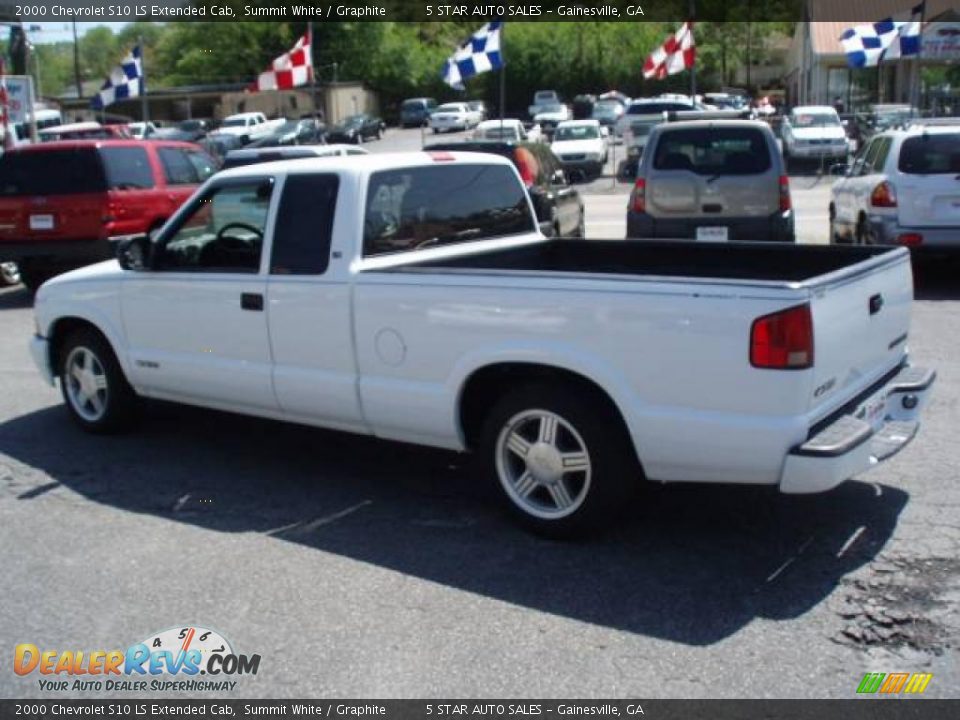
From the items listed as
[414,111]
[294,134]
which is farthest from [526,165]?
[414,111]

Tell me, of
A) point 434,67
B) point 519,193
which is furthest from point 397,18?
point 519,193

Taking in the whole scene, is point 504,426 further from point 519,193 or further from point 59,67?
point 59,67

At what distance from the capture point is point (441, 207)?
6266 mm

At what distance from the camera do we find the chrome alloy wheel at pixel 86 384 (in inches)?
280

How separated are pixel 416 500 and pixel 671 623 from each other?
6.38 feet

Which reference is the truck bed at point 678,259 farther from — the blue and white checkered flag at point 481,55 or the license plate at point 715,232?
the blue and white checkered flag at point 481,55

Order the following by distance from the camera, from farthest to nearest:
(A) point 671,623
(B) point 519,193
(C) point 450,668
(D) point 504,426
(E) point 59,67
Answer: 1. (E) point 59,67
2. (B) point 519,193
3. (D) point 504,426
4. (A) point 671,623
5. (C) point 450,668

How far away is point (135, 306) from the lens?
6.63m

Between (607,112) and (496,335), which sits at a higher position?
(496,335)

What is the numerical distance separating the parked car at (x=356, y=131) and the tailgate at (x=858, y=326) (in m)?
47.2

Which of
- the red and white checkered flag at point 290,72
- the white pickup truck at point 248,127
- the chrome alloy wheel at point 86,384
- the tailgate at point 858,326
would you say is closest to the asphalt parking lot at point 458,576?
the chrome alloy wheel at point 86,384

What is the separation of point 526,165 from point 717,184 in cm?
381

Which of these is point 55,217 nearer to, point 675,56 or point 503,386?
point 503,386

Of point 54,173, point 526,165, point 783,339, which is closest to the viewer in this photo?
point 783,339
